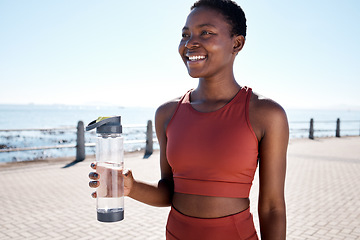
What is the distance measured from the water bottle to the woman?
0.07 meters

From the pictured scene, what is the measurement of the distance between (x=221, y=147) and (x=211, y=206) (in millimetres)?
292

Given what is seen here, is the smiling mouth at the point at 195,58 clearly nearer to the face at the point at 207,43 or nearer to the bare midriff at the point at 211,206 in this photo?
the face at the point at 207,43

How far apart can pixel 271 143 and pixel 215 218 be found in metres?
0.46

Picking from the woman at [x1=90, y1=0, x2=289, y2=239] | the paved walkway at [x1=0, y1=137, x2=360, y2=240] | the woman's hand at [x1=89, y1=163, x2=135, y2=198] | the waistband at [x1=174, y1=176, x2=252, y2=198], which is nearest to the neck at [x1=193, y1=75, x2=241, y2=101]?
the woman at [x1=90, y1=0, x2=289, y2=239]

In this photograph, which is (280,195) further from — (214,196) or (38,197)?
Result: (38,197)

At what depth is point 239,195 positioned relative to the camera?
1.65 m

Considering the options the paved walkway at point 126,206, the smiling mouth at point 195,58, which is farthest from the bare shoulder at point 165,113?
the paved walkway at point 126,206

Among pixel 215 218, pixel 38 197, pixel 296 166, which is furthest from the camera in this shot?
pixel 296 166

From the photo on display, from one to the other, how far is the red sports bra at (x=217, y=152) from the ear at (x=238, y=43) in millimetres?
264

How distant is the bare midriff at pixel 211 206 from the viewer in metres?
1.62

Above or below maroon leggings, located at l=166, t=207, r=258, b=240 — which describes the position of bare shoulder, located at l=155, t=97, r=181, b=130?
above

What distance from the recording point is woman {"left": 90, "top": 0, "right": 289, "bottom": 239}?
161 centimetres

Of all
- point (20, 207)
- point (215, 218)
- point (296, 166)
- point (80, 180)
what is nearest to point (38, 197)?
point (20, 207)

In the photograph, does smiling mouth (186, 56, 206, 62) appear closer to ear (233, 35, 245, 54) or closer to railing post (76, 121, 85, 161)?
ear (233, 35, 245, 54)
